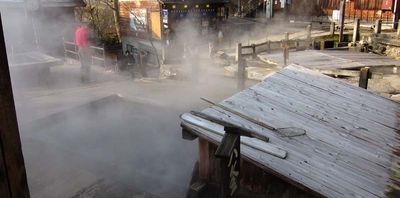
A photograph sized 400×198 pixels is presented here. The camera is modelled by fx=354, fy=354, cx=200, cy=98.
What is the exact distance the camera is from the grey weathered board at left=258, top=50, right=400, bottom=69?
1198cm

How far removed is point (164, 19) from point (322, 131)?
1352cm

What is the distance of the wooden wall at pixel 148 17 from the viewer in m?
17.1

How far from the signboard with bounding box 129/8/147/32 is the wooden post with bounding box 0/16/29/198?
17141 mm

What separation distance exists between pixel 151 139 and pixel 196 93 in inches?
111

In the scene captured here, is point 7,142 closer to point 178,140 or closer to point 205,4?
point 178,140

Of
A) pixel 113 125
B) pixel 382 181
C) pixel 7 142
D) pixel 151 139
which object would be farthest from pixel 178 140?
pixel 7 142

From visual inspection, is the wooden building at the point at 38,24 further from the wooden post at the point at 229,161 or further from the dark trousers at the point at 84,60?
the wooden post at the point at 229,161

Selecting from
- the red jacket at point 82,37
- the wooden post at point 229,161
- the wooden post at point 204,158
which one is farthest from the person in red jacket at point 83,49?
the wooden post at point 229,161

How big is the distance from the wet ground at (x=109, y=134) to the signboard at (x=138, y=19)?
270 inches

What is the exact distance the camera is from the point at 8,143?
1.44m

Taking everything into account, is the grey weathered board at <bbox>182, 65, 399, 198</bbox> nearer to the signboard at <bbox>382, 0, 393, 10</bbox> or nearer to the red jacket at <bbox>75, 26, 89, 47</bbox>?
the red jacket at <bbox>75, 26, 89, 47</bbox>

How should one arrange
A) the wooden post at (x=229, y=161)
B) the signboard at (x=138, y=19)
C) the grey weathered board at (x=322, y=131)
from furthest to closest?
the signboard at (x=138, y=19) < the grey weathered board at (x=322, y=131) < the wooden post at (x=229, y=161)

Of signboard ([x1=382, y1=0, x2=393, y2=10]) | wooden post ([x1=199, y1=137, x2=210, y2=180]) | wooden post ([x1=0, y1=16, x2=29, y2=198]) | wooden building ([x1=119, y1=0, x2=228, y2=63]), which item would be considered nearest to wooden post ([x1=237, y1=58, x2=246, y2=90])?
wooden post ([x1=199, y1=137, x2=210, y2=180])

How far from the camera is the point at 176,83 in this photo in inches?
435
